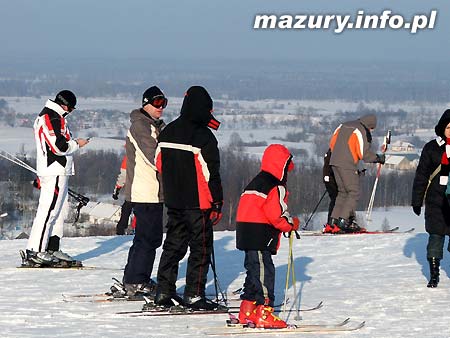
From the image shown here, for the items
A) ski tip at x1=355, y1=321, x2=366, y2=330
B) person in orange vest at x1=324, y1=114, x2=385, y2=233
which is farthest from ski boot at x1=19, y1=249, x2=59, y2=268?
person in orange vest at x1=324, y1=114, x2=385, y2=233

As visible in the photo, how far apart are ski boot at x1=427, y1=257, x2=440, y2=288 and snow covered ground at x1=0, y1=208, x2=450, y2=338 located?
71 millimetres

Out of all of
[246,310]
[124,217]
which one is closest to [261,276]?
[246,310]

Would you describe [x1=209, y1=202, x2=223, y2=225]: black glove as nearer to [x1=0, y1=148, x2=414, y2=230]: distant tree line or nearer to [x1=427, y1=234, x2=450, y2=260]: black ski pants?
[x1=427, y1=234, x2=450, y2=260]: black ski pants

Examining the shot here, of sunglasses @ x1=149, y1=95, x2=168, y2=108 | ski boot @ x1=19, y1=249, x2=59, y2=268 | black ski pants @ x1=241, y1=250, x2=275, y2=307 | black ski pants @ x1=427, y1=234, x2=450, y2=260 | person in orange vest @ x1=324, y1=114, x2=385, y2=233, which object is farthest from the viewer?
person in orange vest @ x1=324, y1=114, x2=385, y2=233

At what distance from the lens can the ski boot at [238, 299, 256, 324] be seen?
23.7 ft

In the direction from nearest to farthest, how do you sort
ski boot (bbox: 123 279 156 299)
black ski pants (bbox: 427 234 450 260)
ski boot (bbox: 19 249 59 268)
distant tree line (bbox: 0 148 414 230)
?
1. ski boot (bbox: 123 279 156 299)
2. black ski pants (bbox: 427 234 450 260)
3. ski boot (bbox: 19 249 59 268)
4. distant tree line (bbox: 0 148 414 230)

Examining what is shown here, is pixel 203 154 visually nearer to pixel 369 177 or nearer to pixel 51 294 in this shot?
pixel 51 294

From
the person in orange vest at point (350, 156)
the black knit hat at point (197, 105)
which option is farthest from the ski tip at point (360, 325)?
the person in orange vest at point (350, 156)

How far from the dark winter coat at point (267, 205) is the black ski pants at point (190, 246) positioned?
1.62 ft

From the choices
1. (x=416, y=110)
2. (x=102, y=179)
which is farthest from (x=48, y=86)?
(x=102, y=179)

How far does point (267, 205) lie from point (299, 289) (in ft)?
7.11

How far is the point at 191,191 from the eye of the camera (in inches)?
296

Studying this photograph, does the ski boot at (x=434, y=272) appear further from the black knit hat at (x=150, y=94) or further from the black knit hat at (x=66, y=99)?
the black knit hat at (x=66, y=99)

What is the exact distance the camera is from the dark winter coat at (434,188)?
28.2 ft
